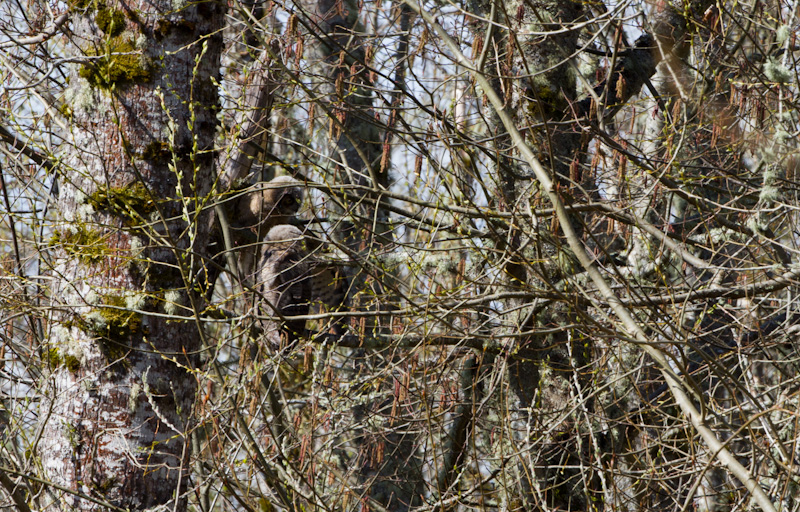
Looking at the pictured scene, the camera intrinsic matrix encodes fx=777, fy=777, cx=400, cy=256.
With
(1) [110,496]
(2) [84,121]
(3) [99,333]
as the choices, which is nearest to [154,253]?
(3) [99,333]

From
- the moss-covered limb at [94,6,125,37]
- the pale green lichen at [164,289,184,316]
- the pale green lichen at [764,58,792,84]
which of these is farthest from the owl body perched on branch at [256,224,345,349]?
the pale green lichen at [764,58,792,84]

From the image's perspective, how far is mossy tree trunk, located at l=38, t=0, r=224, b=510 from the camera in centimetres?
330

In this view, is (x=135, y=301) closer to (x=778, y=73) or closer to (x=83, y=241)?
(x=83, y=241)

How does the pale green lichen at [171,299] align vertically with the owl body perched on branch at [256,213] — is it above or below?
below

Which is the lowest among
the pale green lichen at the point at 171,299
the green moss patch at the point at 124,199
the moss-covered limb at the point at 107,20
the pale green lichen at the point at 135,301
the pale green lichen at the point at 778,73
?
the pale green lichen at the point at 171,299

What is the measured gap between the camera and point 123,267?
3.45m

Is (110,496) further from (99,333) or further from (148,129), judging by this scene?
(148,129)

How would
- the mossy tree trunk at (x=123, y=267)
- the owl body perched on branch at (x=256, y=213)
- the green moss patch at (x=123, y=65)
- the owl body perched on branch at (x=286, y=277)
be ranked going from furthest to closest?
the owl body perched on branch at (x=256, y=213)
the owl body perched on branch at (x=286, y=277)
the green moss patch at (x=123, y=65)
the mossy tree trunk at (x=123, y=267)

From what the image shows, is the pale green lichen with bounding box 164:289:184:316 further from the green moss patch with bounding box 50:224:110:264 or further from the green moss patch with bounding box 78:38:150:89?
the green moss patch with bounding box 78:38:150:89

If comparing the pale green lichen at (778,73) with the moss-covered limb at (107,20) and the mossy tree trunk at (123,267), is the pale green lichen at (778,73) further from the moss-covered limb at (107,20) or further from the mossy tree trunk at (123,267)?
the moss-covered limb at (107,20)

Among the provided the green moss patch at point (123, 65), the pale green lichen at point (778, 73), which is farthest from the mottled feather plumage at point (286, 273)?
the pale green lichen at point (778, 73)

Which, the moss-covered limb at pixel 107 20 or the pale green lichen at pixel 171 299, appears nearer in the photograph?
the pale green lichen at pixel 171 299

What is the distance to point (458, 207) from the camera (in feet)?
11.4

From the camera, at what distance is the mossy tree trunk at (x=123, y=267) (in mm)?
3303
